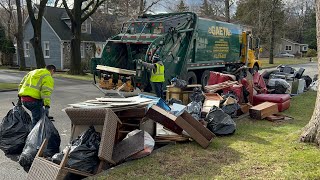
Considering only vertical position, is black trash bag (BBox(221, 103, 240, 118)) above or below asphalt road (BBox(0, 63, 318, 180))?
above

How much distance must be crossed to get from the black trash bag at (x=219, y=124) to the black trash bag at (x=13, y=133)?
3.25m

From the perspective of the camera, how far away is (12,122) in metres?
5.95

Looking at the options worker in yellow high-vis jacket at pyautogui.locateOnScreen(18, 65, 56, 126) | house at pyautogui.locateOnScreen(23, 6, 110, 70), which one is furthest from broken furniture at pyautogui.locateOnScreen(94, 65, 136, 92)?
house at pyautogui.locateOnScreen(23, 6, 110, 70)

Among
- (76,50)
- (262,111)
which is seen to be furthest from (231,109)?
(76,50)

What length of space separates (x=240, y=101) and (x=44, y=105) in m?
5.27

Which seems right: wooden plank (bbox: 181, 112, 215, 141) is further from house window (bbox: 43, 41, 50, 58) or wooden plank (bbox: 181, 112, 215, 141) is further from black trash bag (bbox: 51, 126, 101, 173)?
house window (bbox: 43, 41, 50, 58)

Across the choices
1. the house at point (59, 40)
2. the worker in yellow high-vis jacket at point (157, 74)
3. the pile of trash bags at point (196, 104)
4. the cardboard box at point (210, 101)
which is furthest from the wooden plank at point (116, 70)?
the house at point (59, 40)

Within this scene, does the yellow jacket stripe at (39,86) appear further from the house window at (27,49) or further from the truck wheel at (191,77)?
the house window at (27,49)

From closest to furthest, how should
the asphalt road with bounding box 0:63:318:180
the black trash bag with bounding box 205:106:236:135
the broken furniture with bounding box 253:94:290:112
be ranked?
the asphalt road with bounding box 0:63:318:180
the black trash bag with bounding box 205:106:236:135
the broken furniture with bounding box 253:94:290:112

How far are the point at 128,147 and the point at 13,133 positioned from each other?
2.05 metres

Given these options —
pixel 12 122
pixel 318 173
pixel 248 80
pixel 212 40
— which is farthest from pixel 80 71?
pixel 318 173

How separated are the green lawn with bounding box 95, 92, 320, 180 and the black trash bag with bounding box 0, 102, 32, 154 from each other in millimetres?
1974

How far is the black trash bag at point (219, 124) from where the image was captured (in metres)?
6.75

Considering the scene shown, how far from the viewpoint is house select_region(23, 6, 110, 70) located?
105 ft
